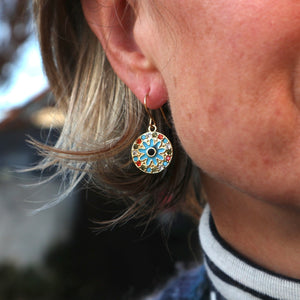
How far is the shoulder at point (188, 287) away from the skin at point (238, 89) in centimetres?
46

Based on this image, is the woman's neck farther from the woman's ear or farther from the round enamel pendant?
the woman's ear

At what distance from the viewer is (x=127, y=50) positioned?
1.25 meters

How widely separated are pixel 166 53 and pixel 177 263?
118 cm

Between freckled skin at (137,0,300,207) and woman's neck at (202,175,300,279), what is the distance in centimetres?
15

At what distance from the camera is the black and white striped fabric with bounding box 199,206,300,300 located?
3.73ft

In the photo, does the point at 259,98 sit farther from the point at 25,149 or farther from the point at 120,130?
the point at 25,149

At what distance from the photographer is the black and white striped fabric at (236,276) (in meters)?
1.14

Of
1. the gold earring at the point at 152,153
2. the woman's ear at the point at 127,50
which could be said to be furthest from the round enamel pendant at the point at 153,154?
the woman's ear at the point at 127,50

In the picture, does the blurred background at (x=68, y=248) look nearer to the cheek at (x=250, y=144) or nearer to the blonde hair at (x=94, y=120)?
the blonde hair at (x=94, y=120)

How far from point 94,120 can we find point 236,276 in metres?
0.58

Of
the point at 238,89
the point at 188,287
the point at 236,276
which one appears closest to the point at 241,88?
the point at 238,89

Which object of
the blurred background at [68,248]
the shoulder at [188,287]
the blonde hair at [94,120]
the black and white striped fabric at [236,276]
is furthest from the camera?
the blurred background at [68,248]

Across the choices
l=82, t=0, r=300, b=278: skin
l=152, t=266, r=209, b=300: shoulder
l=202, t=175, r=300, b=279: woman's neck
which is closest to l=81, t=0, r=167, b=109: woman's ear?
l=82, t=0, r=300, b=278: skin

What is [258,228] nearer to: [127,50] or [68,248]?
[127,50]
